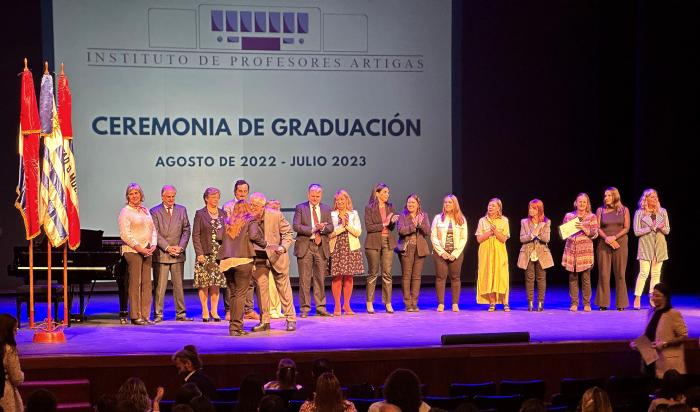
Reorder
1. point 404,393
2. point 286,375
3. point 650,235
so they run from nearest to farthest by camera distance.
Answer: point 404,393 < point 286,375 < point 650,235

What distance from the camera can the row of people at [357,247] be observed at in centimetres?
980

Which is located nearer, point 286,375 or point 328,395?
point 328,395

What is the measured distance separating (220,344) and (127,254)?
178 cm

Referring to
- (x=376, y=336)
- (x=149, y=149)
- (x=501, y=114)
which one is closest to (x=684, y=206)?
(x=501, y=114)

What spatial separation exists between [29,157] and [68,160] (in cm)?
40

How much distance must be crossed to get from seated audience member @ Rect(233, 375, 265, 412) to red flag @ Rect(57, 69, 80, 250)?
407 cm

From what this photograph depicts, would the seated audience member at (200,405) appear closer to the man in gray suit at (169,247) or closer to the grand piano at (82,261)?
the grand piano at (82,261)

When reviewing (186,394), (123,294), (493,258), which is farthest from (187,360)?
(493,258)

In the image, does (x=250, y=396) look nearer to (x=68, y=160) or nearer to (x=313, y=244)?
(x=68, y=160)

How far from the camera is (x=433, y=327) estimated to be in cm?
965

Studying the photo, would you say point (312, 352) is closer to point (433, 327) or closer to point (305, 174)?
point (433, 327)

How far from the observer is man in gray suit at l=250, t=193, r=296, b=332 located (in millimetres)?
9469

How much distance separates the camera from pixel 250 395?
5730 millimetres

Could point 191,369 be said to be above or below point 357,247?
below
